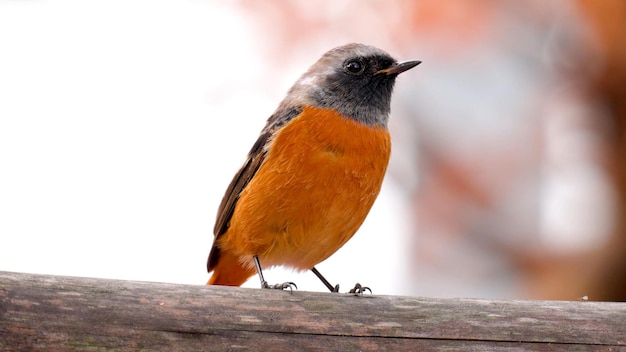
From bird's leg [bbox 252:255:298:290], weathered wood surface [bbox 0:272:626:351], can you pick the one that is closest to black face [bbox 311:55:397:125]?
bird's leg [bbox 252:255:298:290]

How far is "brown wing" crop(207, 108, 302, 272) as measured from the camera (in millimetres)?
5156

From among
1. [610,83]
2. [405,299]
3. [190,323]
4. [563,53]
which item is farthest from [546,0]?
[190,323]

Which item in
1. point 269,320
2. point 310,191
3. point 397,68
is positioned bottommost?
point 269,320

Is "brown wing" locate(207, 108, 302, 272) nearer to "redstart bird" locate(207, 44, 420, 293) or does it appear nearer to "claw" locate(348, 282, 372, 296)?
"redstart bird" locate(207, 44, 420, 293)

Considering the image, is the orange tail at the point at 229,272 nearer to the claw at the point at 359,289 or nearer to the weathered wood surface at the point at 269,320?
the claw at the point at 359,289

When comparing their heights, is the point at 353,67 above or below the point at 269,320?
above

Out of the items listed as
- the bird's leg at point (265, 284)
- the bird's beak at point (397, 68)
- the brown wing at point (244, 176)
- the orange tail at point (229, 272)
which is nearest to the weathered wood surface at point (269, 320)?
the bird's leg at point (265, 284)

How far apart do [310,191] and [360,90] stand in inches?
38.6

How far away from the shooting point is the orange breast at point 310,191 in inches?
187

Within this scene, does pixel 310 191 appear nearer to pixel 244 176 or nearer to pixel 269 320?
pixel 244 176

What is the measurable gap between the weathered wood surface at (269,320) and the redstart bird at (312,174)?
2.28ft

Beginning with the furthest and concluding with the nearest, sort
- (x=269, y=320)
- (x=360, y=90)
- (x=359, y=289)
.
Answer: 1. (x=360, y=90)
2. (x=359, y=289)
3. (x=269, y=320)

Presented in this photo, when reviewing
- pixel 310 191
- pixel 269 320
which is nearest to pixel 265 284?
pixel 310 191

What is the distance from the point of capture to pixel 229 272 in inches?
215
